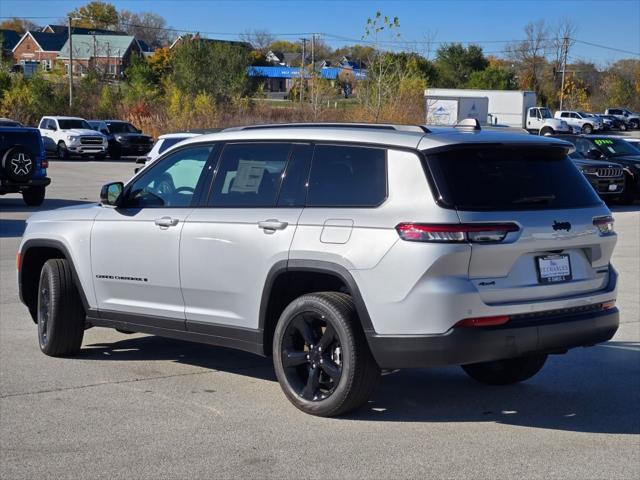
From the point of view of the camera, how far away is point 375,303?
582cm

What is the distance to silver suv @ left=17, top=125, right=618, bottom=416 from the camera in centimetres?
568

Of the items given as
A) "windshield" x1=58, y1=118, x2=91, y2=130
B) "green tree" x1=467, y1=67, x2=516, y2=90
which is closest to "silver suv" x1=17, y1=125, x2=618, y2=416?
"windshield" x1=58, y1=118, x2=91, y2=130

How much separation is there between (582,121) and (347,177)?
6872cm

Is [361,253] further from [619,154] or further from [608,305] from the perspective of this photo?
[619,154]

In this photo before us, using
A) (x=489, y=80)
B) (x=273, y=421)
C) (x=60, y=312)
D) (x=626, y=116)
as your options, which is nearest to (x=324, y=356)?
(x=273, y=421)

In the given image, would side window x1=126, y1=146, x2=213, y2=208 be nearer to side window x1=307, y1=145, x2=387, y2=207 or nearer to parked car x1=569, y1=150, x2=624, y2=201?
side window x1=307, y1=145, x2=387, y2=207

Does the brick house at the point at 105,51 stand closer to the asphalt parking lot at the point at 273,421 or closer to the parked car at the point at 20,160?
the parked car at the point at 20,160

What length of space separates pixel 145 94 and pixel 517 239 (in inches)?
2164

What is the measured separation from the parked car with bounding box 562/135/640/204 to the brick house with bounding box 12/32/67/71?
9850 centimetres

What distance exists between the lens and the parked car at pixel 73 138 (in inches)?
1662

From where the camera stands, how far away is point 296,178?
648 cm

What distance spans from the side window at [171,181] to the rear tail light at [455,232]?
210 cm

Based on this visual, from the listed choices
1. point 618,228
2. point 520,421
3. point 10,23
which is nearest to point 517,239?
point 520,421

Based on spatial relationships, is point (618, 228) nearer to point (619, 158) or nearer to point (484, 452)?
point (619, 158)
